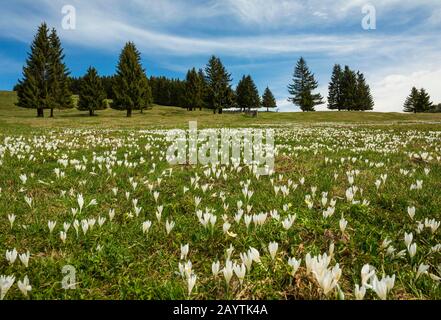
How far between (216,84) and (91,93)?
35878 millimetres

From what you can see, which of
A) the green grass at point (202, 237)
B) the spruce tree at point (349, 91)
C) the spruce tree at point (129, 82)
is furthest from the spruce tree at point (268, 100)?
the green grass at point (202, 237)

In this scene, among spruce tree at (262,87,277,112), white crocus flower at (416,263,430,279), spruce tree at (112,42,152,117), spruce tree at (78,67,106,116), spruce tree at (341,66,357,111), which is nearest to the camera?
white crocus flower at (416,263,430,279)

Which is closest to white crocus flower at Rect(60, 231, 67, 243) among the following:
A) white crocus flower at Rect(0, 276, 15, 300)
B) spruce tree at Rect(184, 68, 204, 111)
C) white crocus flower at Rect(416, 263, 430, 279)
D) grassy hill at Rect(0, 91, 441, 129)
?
white crocus flower at Rect(0, 276, 15, 300)

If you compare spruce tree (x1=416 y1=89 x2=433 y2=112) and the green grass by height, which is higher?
spruce tree (x1=416 y1=89 x2=433 y2=112)

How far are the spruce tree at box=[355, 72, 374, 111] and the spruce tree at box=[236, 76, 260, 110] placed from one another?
1455 inches

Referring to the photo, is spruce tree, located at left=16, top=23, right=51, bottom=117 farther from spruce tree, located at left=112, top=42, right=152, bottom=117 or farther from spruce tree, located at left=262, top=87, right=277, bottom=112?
spruce tree, located at left=262, top=87, right=277, bottom=112

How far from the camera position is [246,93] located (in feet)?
379

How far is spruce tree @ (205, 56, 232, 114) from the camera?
98.7 m

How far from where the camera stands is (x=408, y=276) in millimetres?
3000

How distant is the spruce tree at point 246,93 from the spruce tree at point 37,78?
6331 centimetres

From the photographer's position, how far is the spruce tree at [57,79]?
72.2 meters
